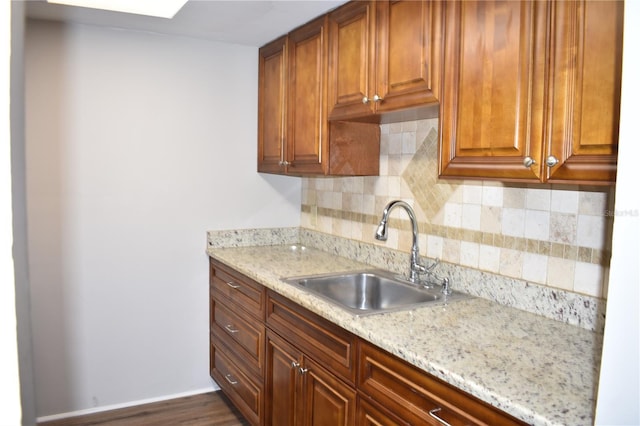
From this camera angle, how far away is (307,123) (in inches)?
104

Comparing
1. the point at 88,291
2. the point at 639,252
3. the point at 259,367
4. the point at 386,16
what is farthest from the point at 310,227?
the point at 639,252

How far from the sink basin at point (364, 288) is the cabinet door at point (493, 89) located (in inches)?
29.3

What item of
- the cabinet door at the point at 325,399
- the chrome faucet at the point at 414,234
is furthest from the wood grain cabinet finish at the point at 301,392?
the chrome faucet at the point at 414,234

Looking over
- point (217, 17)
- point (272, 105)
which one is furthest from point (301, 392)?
point (217, 17)

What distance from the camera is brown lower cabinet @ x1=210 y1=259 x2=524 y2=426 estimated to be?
4.41 feet

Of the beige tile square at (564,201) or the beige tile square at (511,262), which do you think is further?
the beige tile square at (511,262)

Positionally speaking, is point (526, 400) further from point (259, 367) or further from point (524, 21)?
point (259, 367)

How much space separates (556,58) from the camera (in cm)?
130

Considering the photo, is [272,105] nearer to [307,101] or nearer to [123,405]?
[307,101]

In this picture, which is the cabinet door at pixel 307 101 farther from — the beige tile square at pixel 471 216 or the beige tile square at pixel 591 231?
the beige tile square at pixel 591 231

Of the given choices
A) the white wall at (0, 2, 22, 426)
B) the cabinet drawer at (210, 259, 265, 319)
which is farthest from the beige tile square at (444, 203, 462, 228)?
the white wall at (0, 2, 22, 426)

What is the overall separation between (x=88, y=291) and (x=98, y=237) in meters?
0.32

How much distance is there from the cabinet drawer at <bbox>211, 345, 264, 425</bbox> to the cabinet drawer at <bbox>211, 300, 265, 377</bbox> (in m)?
0.09

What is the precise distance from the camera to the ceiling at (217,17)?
7.82ft
